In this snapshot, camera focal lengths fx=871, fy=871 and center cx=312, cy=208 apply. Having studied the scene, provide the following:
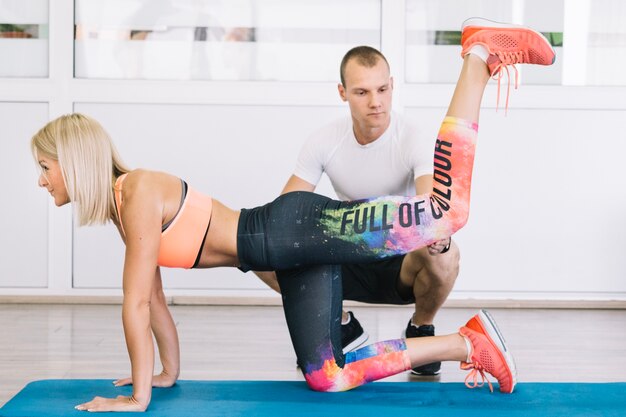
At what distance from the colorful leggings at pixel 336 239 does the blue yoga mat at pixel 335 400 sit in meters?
0.08

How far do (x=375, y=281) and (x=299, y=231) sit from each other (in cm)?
80

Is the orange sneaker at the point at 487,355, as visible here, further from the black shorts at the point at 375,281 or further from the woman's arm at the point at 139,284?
the woman's arm at the point at 139,284

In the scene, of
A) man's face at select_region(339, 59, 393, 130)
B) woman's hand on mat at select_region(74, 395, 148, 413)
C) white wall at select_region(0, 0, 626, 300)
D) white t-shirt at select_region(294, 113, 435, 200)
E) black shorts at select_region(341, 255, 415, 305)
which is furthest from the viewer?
white wall at select_region(0, 0, 626, 300)

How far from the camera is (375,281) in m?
2.96

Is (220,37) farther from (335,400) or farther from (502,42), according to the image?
(335,400)

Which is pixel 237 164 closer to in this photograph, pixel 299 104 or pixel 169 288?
pixel 299 104

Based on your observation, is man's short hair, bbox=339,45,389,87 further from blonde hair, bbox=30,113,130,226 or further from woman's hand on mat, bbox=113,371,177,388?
woman's hand on mat, bbox=113,371,177,388

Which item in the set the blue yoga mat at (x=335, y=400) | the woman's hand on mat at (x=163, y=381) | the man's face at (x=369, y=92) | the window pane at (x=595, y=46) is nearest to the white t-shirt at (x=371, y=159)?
the man's face at (x=369, y=92)

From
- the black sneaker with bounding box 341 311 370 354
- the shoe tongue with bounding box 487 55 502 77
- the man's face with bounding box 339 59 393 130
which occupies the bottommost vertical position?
the black sneaker with bounding box 341 311 370 354

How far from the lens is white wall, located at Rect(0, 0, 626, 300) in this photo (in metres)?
4.21

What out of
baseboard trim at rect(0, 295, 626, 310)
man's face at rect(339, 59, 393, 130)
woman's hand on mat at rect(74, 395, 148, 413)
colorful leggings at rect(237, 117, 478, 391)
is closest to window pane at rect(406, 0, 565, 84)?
baseboard trim at rect(0, 295, 626, 310)

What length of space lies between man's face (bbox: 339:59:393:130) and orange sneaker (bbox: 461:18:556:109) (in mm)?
425

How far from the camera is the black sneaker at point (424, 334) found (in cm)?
280

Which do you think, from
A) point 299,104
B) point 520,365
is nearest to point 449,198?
point 520,365
